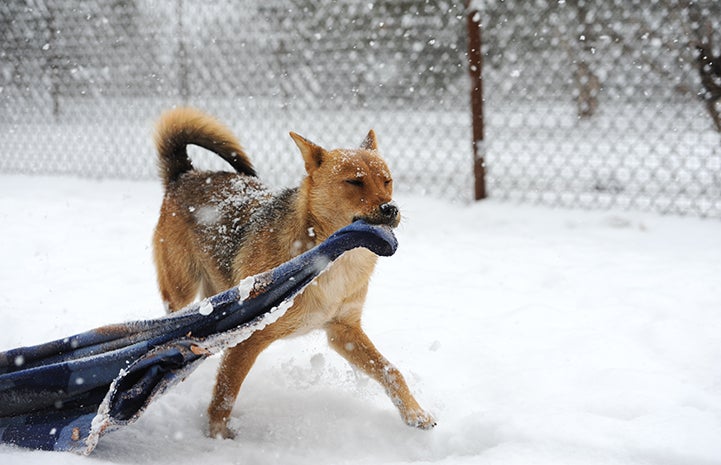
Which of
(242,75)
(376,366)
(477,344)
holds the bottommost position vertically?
(477,344)

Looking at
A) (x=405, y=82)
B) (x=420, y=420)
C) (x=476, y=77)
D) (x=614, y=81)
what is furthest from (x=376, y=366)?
(x=614, y=81)

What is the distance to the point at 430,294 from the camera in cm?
347

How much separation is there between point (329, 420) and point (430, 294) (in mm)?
1280

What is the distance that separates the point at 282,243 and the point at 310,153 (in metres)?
0.36

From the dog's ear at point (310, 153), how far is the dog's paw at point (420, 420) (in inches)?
38.0

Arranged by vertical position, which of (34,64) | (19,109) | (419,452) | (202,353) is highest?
(34,64)

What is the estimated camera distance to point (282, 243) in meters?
2.35

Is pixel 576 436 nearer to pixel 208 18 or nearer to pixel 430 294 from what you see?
pixel 430 294

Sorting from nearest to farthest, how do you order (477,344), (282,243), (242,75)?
(282,243) < (477,344) < (242,75)

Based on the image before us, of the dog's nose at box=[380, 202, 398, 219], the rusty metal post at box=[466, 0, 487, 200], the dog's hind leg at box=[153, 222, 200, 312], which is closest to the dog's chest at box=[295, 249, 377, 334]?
the dog's nose at box=[380, 202, 398, 219]

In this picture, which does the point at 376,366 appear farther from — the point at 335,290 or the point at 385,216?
the point at 385,216

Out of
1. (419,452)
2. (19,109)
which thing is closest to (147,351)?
(419,452)

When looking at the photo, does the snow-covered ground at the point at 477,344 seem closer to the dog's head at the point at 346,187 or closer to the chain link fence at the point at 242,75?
the dog's head at the point at 346,187

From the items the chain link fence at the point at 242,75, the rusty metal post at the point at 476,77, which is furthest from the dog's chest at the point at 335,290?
the chain link fence at the point at 242,75
